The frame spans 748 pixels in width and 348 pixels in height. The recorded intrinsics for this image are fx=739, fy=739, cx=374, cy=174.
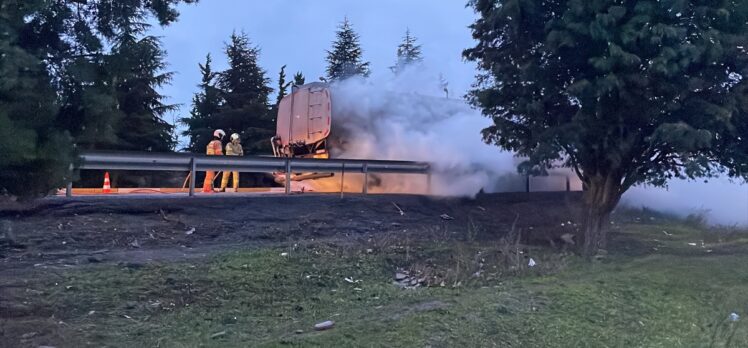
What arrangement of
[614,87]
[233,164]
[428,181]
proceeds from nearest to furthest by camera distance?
[614,87] < [233,164] < [428,181]

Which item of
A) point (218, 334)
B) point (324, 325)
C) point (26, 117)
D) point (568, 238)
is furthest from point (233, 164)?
point (26, 117)

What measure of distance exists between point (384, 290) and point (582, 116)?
183 inches

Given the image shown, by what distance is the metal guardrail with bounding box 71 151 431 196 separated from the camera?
12.4 m

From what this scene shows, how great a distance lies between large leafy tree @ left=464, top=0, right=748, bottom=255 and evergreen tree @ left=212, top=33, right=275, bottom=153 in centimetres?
2223

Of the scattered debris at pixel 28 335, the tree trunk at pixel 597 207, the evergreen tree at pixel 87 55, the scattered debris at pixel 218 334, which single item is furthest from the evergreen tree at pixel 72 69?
the tree trunk at pixel 597 207

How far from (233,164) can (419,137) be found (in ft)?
19.0

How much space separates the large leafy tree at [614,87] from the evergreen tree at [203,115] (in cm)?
2485

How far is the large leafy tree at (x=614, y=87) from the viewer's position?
34.7 ft

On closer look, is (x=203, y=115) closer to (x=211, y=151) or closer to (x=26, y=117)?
(x=211, y=151)

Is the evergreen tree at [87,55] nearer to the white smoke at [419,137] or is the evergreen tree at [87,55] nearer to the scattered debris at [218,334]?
the scattered debris at [218,334]

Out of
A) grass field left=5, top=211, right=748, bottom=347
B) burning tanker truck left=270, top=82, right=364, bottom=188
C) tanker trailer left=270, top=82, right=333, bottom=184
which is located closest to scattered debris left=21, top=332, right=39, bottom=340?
grass field left=5, top=211, right=748, bottom=347

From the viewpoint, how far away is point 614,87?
1082 cm

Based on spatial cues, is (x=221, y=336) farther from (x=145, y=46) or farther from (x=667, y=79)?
(x=667, y=79)

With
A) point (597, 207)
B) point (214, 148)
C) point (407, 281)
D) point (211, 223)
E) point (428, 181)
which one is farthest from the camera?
point (214, 148)
